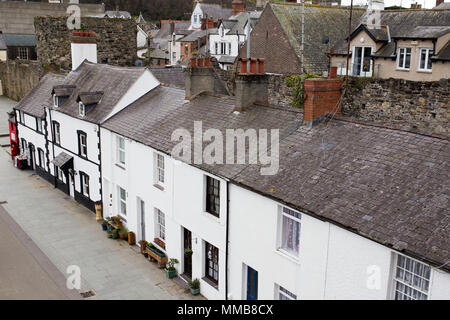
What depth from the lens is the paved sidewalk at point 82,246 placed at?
13109mm

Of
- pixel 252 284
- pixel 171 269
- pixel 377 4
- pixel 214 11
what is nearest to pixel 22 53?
pixel 214 11

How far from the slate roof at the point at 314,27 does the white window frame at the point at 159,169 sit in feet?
43.1

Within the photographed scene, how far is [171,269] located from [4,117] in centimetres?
3045

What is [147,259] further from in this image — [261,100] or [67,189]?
[67,189]

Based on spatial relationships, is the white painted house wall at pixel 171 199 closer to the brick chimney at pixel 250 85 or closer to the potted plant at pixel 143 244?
the potted plant at pixel 143 244

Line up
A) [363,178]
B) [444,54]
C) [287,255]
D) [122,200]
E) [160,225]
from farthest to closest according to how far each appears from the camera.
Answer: [444,54], [122,200], [160,225], [287,255], [363,178]

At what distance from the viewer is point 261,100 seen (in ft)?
45.2

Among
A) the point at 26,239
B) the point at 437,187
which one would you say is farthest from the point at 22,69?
the point at 437,187

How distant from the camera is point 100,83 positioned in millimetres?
20188

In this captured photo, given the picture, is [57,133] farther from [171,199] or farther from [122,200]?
[171,199]

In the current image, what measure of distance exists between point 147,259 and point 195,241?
3007mm

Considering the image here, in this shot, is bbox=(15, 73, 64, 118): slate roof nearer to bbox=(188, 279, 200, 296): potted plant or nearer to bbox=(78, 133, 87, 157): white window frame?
bbox=(78, 133, 87, 157): white window frame

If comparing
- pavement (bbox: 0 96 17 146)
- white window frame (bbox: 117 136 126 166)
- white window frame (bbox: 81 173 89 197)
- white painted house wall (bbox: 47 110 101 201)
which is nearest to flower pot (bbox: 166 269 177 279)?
white window frame (bbox: 117 136 126 166)

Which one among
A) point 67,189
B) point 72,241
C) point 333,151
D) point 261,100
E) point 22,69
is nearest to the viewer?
point 333,151
